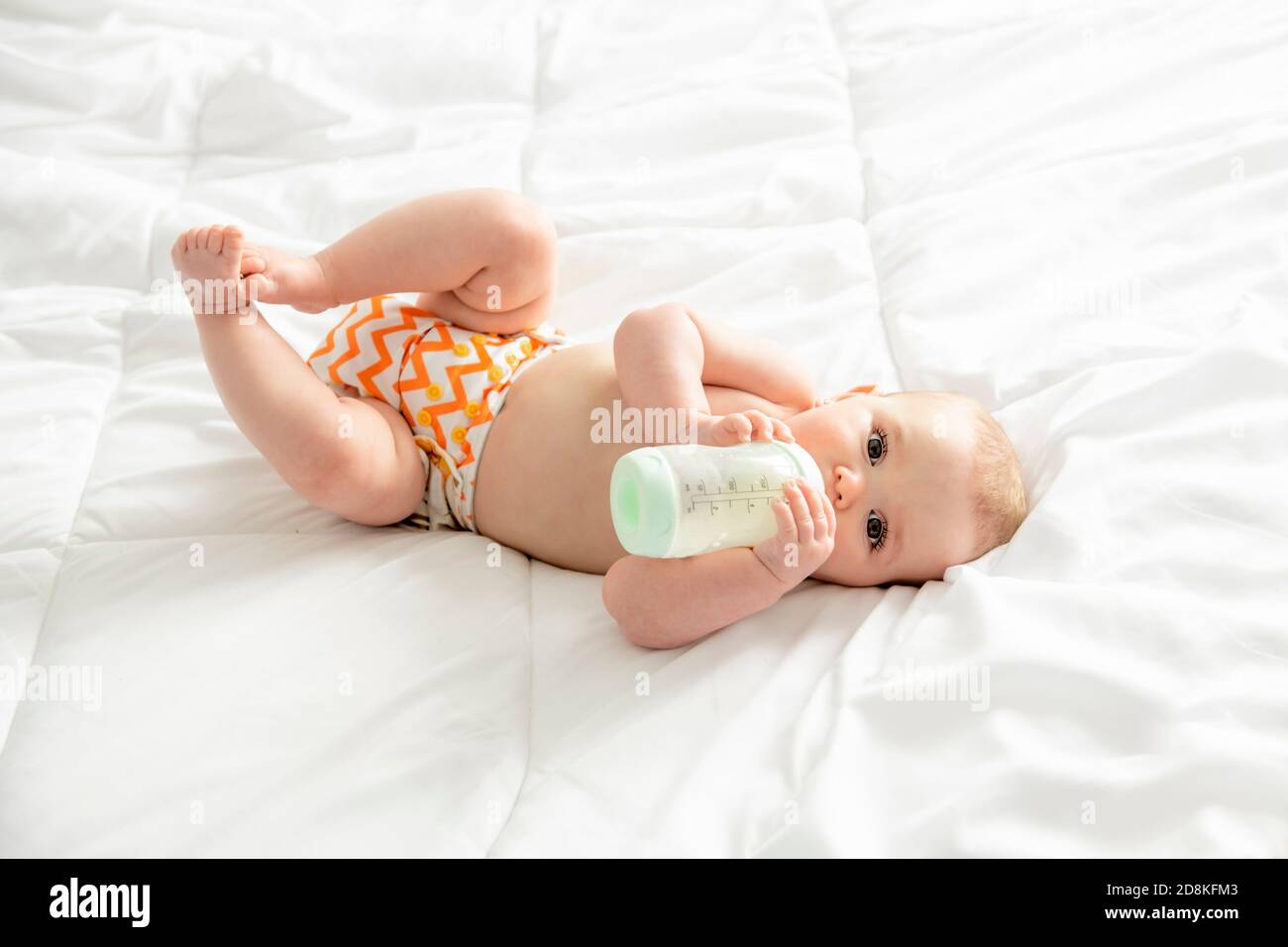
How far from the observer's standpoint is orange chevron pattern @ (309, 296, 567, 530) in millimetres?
1392

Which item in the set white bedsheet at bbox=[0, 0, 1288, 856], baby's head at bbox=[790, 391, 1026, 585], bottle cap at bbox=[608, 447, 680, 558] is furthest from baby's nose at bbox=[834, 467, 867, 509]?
bottle cap at bbox=[608, 447, 680, 558]

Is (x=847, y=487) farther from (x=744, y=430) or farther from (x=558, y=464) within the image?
(x=558, y=464)

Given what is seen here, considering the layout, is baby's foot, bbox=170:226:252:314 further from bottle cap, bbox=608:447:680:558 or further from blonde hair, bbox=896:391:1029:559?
blonde hair, bbox=896:391:1029:559

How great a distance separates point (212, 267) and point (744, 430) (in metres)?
0.60

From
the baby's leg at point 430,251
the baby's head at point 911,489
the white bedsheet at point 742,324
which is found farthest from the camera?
the baby's leg at point 430,251

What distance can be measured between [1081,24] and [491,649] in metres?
1.45

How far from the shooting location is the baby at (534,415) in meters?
1.16

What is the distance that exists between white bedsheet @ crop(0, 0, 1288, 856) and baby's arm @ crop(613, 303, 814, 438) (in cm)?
12

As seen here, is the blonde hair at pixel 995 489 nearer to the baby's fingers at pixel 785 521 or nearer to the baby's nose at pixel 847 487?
the baby's nose at pixel 847 487

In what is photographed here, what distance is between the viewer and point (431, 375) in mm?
1408

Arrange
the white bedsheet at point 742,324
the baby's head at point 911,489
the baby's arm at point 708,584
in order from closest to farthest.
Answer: the white bedsheet at point 742,324 < the baby's arm at point 708,584 < the baby's head at point 911,489

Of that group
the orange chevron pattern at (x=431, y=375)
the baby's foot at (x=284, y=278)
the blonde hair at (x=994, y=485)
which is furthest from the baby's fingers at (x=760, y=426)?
the baby's foot at (x=284, y=278)

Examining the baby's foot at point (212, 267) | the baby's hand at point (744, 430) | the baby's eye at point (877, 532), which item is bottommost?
the baby's eye at point (877, 532)

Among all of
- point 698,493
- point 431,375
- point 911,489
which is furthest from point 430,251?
point 911,489
